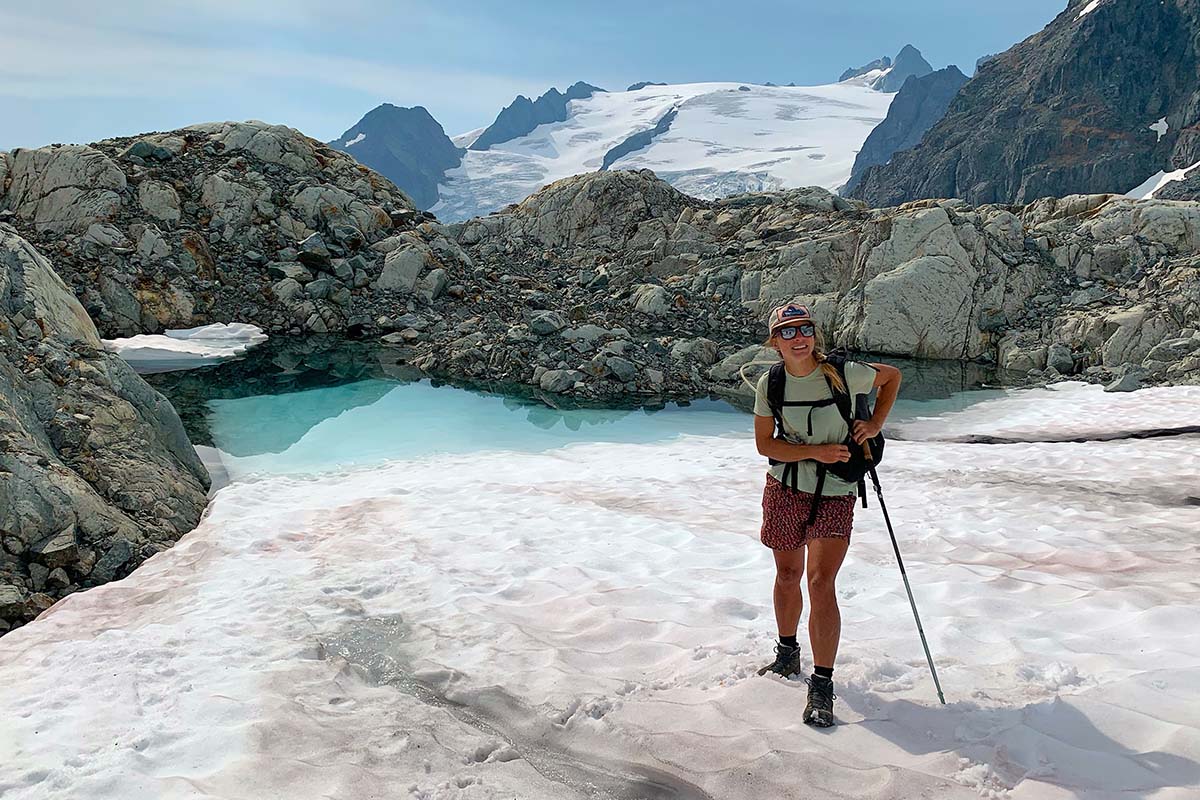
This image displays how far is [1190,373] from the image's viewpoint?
1842cm

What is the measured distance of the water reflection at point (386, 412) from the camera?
1545cm

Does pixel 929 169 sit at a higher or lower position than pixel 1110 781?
higher

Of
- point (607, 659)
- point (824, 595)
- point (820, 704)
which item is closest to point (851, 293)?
point (607, 659)

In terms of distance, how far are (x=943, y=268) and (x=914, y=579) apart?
22.8 m

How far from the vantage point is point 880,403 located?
502 centimetres

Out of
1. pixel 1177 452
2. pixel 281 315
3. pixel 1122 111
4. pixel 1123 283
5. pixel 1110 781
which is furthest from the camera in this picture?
pixel 1122 111

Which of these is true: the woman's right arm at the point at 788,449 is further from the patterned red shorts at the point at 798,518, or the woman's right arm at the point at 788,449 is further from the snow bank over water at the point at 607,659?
the snow bank over water at the point at 607,659

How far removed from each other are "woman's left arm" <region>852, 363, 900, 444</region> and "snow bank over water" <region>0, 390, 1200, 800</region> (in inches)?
74.8

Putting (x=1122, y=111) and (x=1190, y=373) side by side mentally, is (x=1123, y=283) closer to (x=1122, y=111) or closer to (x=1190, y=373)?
(x=1190, y=373)

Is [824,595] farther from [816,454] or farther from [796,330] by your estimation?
[796,330]

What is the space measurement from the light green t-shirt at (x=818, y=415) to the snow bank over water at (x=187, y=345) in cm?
2231

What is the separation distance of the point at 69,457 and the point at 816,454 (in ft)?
31.3

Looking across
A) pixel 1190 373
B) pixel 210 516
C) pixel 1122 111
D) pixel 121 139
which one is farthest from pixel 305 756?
pixel 1122 111

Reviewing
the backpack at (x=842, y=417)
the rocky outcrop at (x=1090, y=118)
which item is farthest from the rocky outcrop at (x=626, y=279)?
the rocky outcrop at (x=1090, y=118)
